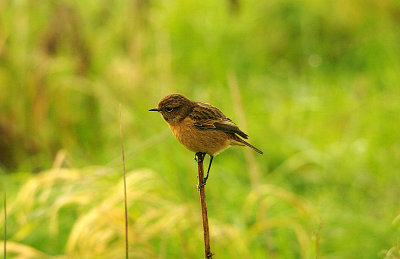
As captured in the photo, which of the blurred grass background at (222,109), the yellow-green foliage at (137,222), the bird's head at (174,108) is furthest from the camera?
the blurred grass background at (222,109)

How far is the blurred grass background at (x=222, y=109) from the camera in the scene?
375 centimetres

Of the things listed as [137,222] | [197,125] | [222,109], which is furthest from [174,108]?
[222,109]

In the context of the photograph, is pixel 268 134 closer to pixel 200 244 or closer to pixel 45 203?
pixel 200 244

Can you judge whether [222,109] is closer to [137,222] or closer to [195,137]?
[137,222]

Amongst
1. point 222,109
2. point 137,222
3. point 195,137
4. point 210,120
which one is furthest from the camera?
point 222,109

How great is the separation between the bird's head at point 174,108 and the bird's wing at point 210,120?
0.04m

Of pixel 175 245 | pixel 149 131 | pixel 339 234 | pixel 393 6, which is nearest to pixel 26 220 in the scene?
pixel 175 245

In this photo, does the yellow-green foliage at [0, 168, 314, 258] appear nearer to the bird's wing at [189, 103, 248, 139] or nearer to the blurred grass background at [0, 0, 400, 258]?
the blurred grass background at [0, 0, 400, 258]

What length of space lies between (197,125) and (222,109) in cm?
297

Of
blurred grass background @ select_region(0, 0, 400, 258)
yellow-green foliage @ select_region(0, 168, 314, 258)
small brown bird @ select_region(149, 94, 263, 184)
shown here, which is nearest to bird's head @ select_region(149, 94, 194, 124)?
small brown bird @ select_region(149, 94, 263, 184)

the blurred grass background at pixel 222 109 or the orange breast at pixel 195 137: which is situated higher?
the blurred grass background at pixel 222 109

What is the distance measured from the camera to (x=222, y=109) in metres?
5.30

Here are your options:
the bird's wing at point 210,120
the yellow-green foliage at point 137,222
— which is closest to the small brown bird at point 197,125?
the bird's wing at point 210,120

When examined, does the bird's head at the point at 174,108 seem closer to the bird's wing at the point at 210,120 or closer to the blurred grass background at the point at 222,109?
the bird's wing at the point at 210,120
